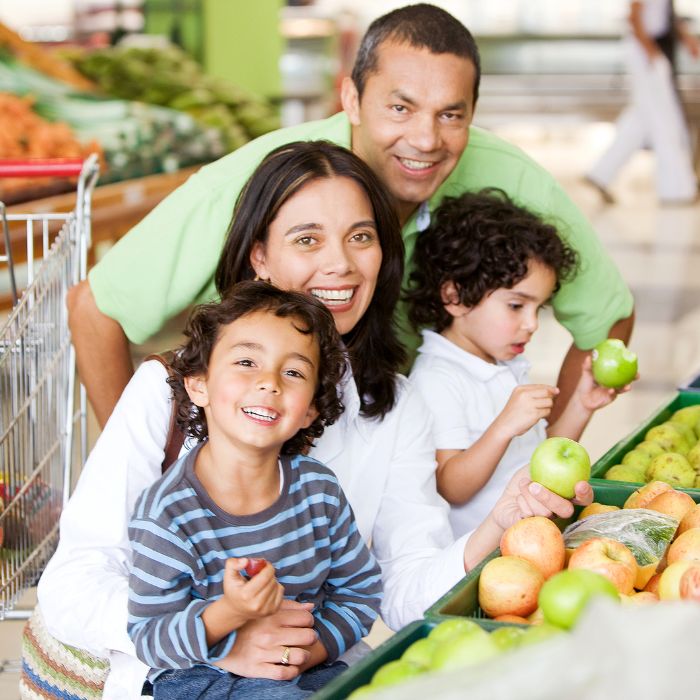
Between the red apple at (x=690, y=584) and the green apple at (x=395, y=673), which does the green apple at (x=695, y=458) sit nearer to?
the red apple at (x=690, y=584)

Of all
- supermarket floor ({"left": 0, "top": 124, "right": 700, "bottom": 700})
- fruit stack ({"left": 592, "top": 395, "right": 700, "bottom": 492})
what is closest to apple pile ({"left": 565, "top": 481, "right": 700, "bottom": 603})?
fruit stack ({"left": 592, "top": 395, "right": 700, "bottom": 492})

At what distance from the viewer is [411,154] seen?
273 cm

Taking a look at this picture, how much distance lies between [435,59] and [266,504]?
1.27 meters

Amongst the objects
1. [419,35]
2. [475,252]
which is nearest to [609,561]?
[475,252]

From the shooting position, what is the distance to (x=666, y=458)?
2.47 m

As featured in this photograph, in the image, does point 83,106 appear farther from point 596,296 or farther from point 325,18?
point 325,18

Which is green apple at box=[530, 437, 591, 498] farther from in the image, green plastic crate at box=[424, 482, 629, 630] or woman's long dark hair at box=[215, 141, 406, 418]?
woman's long dark hair at box=[215, 141, 406, 418]

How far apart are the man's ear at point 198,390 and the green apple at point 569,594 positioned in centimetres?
76

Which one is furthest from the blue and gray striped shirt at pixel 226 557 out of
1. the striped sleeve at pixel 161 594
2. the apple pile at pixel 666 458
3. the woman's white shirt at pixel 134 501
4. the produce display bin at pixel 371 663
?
the apple pile at pixel 666 458

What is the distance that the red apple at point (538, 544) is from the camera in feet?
5.96

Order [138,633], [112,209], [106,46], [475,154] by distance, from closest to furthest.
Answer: [138,633] < [475,154] < [112,209] < [106,46]

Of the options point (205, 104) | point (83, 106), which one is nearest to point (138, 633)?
point (83, 106)

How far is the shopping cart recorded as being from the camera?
2.45 m

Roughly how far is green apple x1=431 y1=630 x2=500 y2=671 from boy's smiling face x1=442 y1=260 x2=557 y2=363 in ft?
4.84
